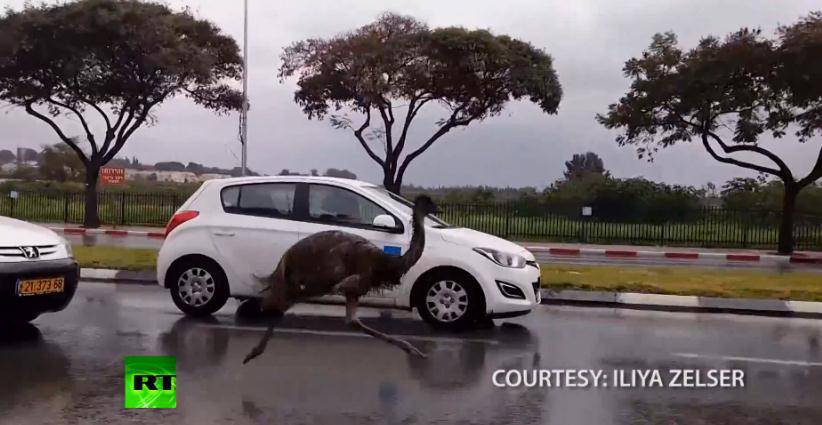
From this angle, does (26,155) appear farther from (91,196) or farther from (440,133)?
(440,133)

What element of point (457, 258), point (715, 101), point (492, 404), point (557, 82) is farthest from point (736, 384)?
point (557, 82)

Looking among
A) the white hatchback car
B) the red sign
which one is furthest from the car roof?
the red sign

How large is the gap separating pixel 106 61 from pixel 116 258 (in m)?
13.4

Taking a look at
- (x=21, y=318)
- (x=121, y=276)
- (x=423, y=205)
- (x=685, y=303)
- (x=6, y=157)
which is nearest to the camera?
(x=423, y=205)

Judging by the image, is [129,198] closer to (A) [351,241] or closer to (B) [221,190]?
(B) [221,190]

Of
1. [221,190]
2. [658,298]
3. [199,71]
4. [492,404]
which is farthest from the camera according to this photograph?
[199,71]

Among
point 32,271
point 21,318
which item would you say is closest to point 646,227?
point 21,318

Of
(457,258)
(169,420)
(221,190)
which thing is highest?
(221,190)

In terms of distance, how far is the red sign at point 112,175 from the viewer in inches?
1118

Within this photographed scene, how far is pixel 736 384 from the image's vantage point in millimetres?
6395

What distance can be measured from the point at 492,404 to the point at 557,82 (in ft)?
68.7

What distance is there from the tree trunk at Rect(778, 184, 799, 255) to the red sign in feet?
69.9

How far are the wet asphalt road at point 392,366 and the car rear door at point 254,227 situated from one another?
0.66 meters

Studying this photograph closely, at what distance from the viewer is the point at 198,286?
8727mm
